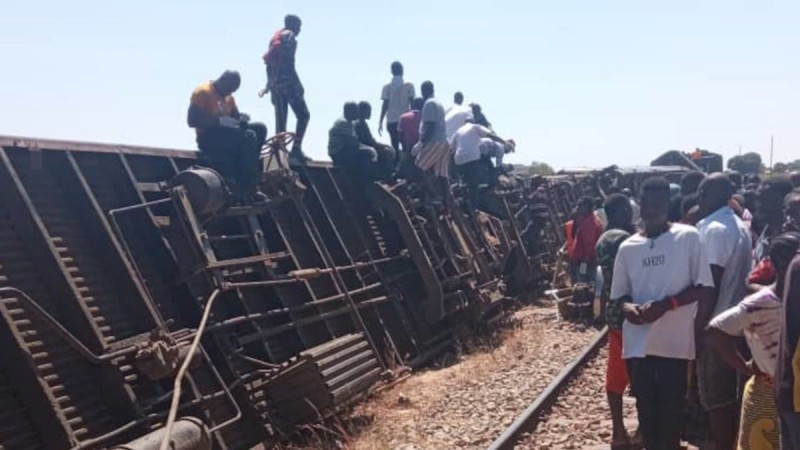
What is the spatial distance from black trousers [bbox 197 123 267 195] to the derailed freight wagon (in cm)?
27

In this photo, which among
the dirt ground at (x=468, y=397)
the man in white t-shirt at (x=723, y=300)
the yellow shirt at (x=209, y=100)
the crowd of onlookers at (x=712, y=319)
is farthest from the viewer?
the yellow shirt at (x=209, y=100)

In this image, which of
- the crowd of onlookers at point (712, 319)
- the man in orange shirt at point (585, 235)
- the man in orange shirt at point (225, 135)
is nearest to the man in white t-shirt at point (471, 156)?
the man in orange shirt at point (585, 235)

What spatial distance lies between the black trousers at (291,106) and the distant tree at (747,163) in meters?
33.4

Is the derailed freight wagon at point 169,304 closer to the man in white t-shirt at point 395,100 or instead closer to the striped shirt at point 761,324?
the striped shirt at point 761,324

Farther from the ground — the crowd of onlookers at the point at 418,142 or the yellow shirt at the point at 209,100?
the yellow shirt at the point at 209,100

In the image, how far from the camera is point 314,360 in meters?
7.00

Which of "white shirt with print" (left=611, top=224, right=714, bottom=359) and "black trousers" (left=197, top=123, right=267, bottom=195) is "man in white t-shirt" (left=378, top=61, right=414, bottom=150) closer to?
"black trousers" (left=197, top=123, right=267, bottom=195)

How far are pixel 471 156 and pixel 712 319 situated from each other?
32.4 ft

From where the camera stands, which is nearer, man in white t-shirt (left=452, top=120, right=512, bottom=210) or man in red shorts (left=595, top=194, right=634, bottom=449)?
man in red shorts (left=595, top=194, right=634, bottom=449)

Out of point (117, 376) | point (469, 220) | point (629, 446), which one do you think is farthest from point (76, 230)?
point (469, 220)

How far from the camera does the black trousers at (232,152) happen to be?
814 centimetres

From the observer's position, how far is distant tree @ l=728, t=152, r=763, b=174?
40438 millimetres

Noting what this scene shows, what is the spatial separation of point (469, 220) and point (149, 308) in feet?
28.0

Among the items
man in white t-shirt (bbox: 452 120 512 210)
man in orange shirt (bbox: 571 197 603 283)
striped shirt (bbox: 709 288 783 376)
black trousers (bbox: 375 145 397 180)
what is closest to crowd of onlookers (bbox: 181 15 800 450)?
striped shirt (bbox: 709 288 783 376)
